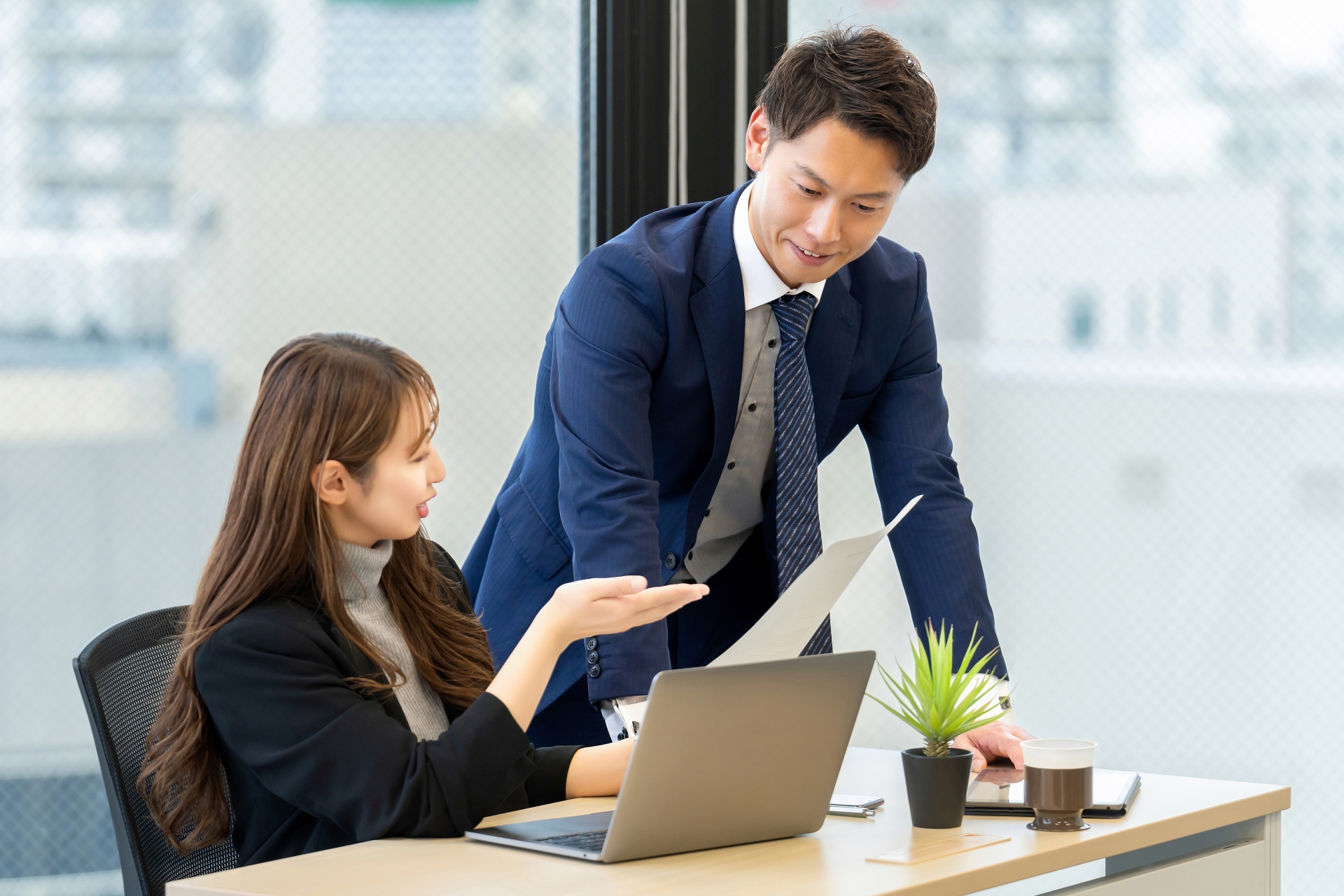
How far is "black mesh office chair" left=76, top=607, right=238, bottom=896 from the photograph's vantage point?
1.28 meters

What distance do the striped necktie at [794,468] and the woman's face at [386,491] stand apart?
450mm

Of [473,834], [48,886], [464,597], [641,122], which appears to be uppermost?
[641,122]

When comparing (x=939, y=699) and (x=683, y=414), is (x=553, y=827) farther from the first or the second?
(x=683, y=414)

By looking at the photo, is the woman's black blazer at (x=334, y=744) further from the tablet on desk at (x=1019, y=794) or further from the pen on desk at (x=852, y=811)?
the tablet on desk at (x=1019, y=794)

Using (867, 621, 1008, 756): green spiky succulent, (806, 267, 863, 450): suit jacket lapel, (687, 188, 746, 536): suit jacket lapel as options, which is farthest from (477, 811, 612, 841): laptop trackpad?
(806, 267, 863, 450): suit jacket lapel

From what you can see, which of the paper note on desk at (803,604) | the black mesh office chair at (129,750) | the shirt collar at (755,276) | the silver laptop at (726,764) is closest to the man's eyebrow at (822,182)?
the shirt collar at (755,276)

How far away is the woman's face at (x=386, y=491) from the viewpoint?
4.43 ft

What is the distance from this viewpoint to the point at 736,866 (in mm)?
1113

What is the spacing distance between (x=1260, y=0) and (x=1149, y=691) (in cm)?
140

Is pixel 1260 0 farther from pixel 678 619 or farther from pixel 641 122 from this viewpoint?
pixel 678 619

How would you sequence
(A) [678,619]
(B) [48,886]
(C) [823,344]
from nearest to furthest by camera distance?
(C) [823,344]
(A) [678,619]
(B) [48,886]

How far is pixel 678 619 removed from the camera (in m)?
1.84

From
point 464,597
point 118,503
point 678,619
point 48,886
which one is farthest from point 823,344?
point 48,886

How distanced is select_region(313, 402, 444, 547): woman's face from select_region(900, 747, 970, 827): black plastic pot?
529 millimetres
